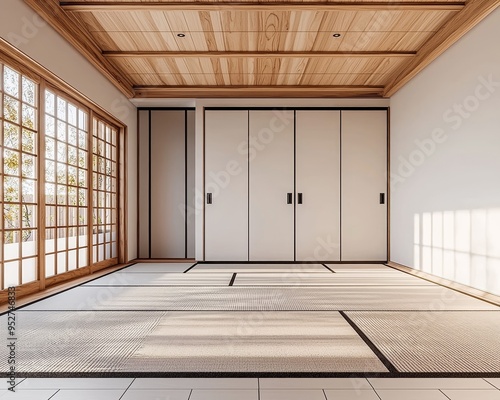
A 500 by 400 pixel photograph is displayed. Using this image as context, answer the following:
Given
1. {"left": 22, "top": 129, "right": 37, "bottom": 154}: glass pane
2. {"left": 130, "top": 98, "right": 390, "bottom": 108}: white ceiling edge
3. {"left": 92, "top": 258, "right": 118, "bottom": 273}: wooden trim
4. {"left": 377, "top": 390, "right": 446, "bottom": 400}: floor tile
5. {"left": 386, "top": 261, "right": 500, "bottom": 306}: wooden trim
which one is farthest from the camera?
{"left": 130, "top": 98, "right": 390, "bottom": 108}: white ceiling edge

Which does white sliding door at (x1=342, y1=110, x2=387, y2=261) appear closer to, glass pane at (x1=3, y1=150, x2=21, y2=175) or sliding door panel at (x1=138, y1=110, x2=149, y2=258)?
sliding door panel at (x1=138, y1=110, x2=149, y2=258)

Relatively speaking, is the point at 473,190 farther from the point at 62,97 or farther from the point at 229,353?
the point at 62,97

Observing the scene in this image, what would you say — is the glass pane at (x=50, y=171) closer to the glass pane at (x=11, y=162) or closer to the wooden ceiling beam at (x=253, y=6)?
the glass pane at (x=11, y=162)

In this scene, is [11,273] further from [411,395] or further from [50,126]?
[411,395]

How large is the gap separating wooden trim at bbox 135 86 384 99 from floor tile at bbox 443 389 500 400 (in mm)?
5095

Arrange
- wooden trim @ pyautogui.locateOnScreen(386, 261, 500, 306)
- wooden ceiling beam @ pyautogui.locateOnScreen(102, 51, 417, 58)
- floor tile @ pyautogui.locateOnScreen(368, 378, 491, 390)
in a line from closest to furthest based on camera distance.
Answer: floor tile @ pyautogui.locateOnScreen(368, 378, 491, 390)
wooden trim @ pyautogui.locateOnScreen(386, 261, 500, 306)
wooden ceiling beam @ pyautogui.locateOnScreen(102, 51, 417, 58)

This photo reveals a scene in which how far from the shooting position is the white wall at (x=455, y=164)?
3.60 m

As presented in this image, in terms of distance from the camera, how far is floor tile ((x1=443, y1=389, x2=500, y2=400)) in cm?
162

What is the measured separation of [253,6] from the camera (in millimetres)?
3650

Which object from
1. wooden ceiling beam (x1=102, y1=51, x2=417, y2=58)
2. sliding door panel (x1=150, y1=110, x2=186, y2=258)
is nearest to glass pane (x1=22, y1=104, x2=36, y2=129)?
wooden ceiling beam (x1=102, y1=51, x2=417, y2=58)

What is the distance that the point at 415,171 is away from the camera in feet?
17.5

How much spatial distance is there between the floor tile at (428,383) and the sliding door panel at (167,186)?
5.35 m

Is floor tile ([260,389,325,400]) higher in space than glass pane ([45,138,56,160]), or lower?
lower

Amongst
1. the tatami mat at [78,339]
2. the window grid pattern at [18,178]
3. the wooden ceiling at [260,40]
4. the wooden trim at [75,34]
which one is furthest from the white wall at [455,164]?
the window grid pattern at [18,178]
